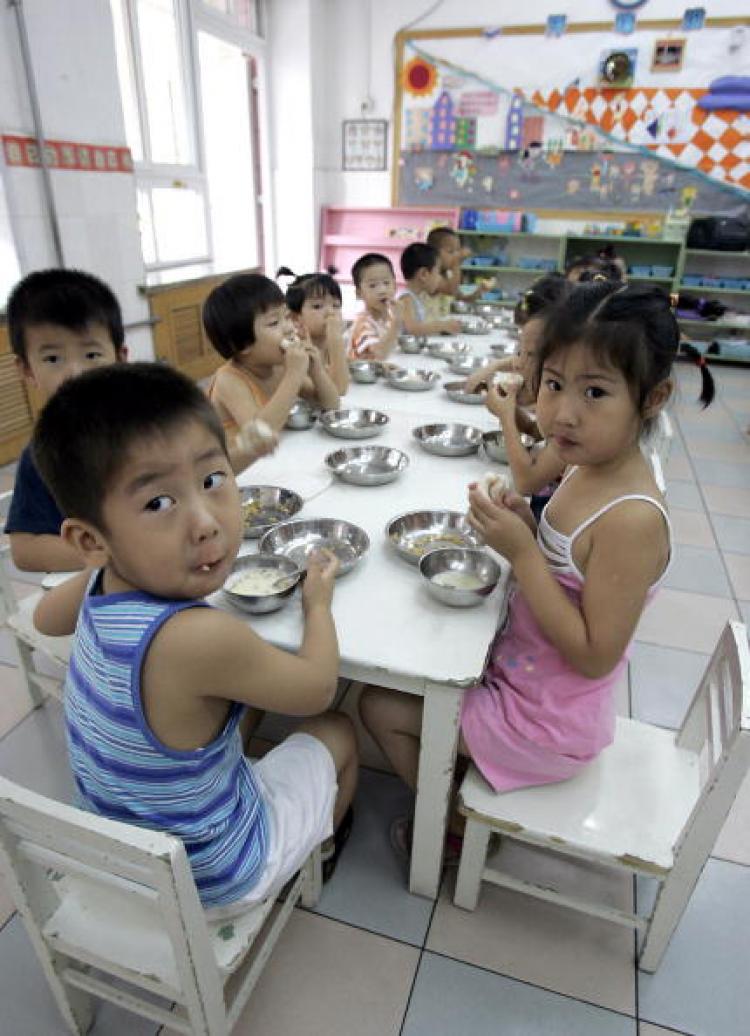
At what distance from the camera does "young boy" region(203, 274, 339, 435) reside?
180 centimetres

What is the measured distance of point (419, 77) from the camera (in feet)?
18.2

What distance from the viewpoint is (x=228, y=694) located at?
0.81 meters

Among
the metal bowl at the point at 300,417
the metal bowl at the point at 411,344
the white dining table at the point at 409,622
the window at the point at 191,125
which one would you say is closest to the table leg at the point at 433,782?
the white dining table at the point at 409,622

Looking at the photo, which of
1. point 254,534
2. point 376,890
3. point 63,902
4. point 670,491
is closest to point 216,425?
point 254,534

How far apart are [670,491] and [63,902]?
3.30m

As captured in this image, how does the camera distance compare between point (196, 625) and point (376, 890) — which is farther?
point (376, 890)

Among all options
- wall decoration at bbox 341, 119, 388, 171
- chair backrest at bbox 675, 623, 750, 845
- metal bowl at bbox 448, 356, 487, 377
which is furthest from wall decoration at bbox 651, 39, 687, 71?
chair backrest at bbox 675, 623, 750, 845

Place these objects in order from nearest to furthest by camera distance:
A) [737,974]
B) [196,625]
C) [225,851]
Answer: [196,625]
[225,851]
[737,974]

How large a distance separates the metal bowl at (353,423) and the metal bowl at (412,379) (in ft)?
1.23

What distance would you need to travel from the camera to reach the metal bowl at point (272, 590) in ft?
3.51

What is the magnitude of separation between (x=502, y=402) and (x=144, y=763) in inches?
50.2

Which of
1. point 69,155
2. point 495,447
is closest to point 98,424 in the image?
point 495,447

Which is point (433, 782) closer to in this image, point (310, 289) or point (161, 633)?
point (161, 633)

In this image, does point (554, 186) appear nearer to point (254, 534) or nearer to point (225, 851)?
point (254, 534)
